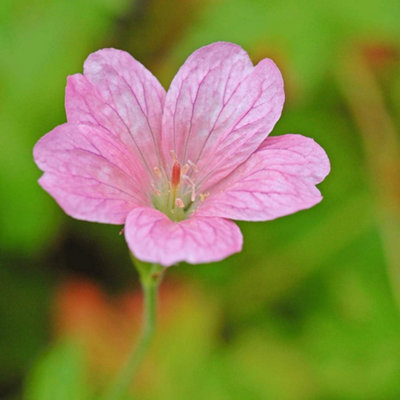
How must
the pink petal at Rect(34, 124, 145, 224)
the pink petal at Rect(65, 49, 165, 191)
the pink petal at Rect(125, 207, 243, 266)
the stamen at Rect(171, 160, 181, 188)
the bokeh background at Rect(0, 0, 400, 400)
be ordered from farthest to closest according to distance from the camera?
1. the bokeh background at Rect(0, 0, 400, 400)
2. the stamen at Rect(171, 160, 181, 188)
3. the pink petal at Rect(65, 49, 165, 191)
4. the pink petal at Rect(34, 124, 145, 224)
5. the pink petal at Rect(125, 207, 243, 266)

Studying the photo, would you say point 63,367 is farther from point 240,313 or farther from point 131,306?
point 240,313

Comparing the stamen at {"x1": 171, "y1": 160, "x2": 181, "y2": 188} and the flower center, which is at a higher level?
the stamen at {"x1": 171, "y1": 160, "x2": 181, "y2": 188}

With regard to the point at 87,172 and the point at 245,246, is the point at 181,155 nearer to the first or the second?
the point at 87,172

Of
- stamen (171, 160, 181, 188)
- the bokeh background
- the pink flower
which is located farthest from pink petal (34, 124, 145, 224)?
the bokeh background

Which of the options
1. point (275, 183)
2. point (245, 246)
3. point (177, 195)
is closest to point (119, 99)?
point (177, 195)

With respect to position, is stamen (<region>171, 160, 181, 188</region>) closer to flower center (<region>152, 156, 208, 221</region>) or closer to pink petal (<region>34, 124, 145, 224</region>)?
flower center (<region>152, 156, 208, 221</region>)

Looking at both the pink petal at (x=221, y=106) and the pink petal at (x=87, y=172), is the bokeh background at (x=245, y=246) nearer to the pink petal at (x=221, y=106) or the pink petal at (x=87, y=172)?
the pink petal at (x=221, y=106)
